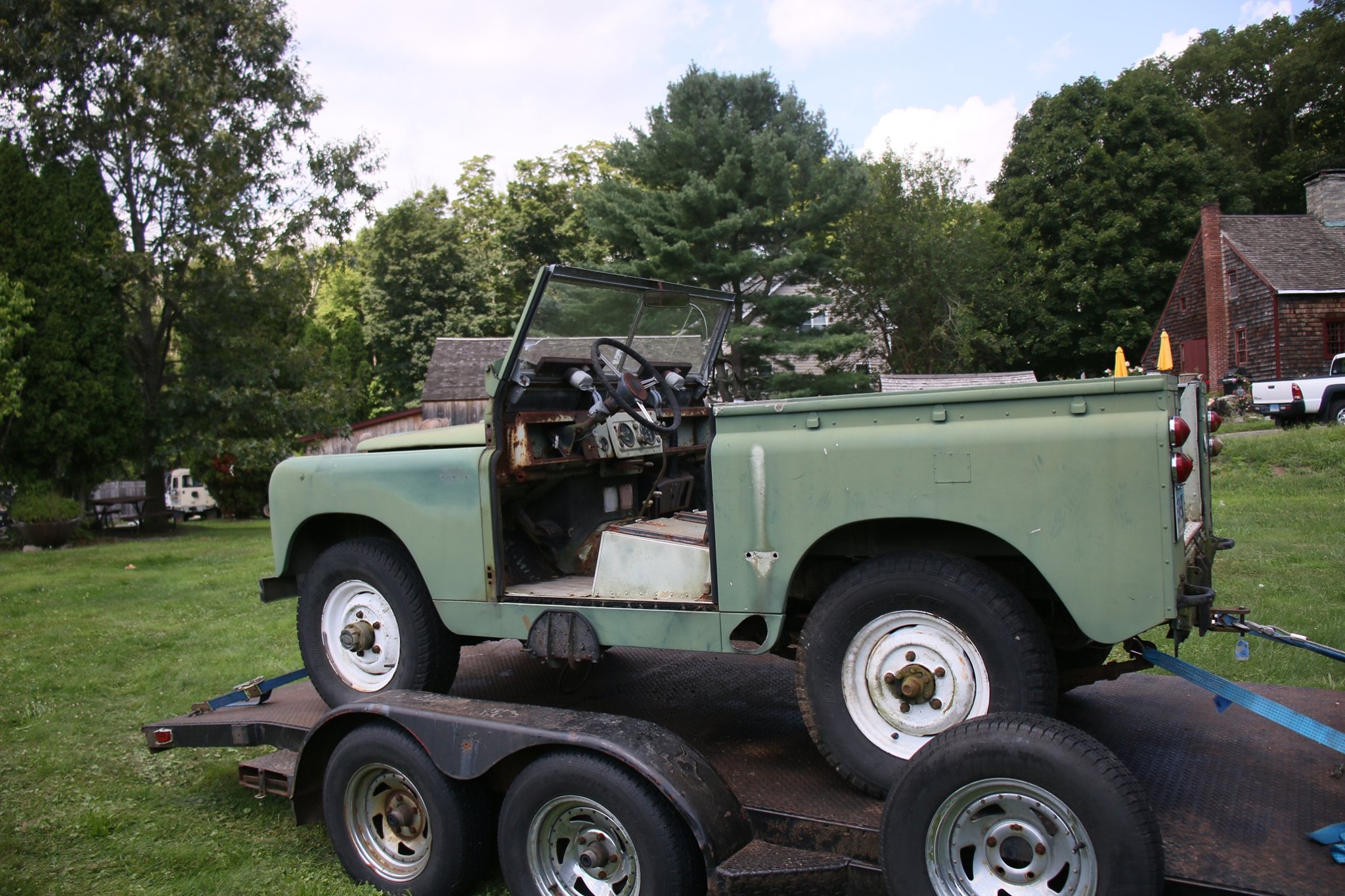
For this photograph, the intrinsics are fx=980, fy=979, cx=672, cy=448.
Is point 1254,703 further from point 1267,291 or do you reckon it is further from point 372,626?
point 1267,291

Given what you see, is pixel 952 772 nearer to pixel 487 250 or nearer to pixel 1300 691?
pixel 1300 691

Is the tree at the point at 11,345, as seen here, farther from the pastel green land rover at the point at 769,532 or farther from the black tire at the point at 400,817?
the black tire at the point at 400,817

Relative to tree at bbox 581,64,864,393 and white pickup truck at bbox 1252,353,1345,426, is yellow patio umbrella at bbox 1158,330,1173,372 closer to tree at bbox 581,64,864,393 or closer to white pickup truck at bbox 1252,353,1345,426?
white pickup truck at bbox 1252,353,1345,426

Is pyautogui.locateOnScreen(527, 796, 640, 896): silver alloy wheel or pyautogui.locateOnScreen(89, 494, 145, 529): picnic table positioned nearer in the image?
pyautogui.locateOnScreen(527, 796, 640, 896): silver alloy wheel

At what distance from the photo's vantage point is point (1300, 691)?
13.6 feet

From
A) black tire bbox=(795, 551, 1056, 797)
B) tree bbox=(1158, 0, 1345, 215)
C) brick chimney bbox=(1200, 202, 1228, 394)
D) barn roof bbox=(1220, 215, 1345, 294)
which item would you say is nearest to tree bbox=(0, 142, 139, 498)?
black tire bbox=(795, 551, 1056, 797)

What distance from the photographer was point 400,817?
366cm

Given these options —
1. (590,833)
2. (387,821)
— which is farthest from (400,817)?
(590,833)

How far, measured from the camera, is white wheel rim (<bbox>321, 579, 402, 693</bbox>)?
172 inches

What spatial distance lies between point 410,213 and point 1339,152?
124ft

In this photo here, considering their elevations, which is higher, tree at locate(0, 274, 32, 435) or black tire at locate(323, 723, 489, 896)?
tree at locate(0, 274, 32, 435)

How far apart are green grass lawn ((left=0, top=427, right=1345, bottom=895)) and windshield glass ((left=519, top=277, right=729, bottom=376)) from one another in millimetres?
2298

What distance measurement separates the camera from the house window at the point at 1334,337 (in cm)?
2630

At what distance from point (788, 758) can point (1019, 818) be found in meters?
1.11
